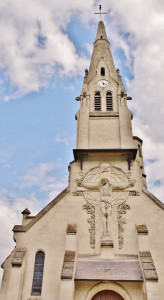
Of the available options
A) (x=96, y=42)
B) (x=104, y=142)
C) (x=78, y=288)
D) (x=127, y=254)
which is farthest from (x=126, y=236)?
(x=96, y=42)

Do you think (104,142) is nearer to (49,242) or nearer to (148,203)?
(148,203)

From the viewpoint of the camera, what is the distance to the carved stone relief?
16969 mm

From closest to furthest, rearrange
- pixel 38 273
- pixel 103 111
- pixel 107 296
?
pixel 107 296 < pixel 38 273 < pixel 103 111

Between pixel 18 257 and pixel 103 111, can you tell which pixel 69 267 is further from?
pixel 103 111

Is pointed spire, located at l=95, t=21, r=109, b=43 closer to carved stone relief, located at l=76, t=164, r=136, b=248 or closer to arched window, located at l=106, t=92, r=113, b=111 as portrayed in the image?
arched window, located at l=106, t=92, r=113, b=111

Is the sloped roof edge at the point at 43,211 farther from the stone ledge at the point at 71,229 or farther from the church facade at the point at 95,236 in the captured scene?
the stone ledge at the point at 71,229

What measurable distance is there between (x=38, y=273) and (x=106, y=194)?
20.6 feet

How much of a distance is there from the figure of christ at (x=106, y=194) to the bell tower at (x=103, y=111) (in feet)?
11.0

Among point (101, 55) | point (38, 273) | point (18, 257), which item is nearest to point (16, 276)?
point (18, 257)

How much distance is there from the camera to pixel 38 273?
15969mm

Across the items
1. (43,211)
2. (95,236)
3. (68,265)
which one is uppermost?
(43,211)

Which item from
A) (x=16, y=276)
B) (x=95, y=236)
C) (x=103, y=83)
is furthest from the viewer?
(x=103, y=83)

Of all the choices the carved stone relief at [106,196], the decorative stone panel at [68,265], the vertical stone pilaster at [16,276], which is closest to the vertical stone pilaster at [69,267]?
the decorative stone panel at [68,265]

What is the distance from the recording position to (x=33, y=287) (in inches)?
613
